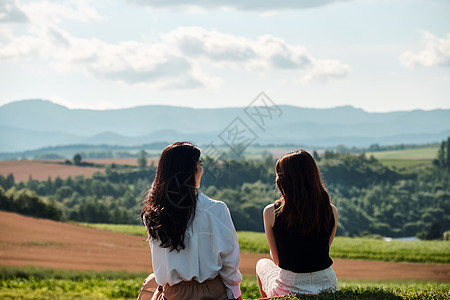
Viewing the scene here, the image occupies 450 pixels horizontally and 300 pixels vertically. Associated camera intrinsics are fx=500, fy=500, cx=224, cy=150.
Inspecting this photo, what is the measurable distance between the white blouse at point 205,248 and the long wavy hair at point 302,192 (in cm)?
55

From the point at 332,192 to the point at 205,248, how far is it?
54.0 metres

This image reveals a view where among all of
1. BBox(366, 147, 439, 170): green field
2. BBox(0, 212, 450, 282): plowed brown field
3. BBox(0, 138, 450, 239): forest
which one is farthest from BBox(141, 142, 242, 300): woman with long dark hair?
BBox(366, 147, 439, 170): green field

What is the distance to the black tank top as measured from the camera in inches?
165

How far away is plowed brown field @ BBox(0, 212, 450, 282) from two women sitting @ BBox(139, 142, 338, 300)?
1120 centimetres

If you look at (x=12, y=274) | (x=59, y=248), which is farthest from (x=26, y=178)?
(x=12, y=274)

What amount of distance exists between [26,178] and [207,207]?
6270 cm

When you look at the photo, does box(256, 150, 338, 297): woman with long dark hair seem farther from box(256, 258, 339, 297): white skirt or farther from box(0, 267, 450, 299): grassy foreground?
box(0, 267, 450, 299): grassy foreground

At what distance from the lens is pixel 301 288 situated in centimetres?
430

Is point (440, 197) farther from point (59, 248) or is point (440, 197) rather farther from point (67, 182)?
point (59, 248)

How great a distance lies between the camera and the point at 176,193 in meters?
3.91

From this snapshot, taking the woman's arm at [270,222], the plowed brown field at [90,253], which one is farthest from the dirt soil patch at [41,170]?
the woman's arm at [270,222]

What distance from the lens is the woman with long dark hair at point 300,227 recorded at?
161 inches

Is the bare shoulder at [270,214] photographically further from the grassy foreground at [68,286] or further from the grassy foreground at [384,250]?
the grassy foreground at [384,250]

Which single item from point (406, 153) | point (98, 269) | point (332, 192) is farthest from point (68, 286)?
point (406, 153)
